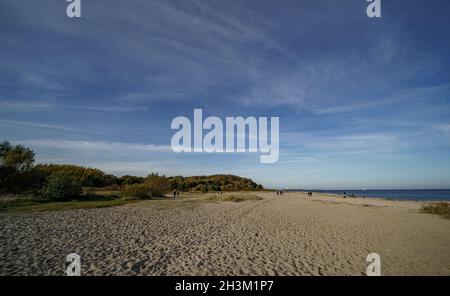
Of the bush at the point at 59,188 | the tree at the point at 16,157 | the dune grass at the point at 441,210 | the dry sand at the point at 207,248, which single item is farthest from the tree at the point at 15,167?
the dune grass at the point at 441,210

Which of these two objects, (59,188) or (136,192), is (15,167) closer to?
(59,188)

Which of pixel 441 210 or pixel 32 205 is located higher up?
pixel 32 205

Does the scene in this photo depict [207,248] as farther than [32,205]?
No

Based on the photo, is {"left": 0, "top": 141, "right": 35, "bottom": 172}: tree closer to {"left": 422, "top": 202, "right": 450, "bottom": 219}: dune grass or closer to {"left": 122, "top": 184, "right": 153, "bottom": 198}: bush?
{"left": 122, "top": 184, "right": 153, "bottom": 198}: bush

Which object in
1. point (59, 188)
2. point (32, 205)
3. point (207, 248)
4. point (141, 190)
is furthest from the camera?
point (141, 190)

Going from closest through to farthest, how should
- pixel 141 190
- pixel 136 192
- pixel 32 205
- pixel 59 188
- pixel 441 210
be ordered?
pixel 32 205
pixel 441 210
pixel 59 188
pixel 136 192
pixel 141 190

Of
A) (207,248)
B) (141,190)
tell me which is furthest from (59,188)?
(207,248)

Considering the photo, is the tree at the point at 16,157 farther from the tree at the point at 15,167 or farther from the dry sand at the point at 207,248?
the dry sand at the point at 207,248

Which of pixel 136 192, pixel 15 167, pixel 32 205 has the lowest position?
pixel 136 192
